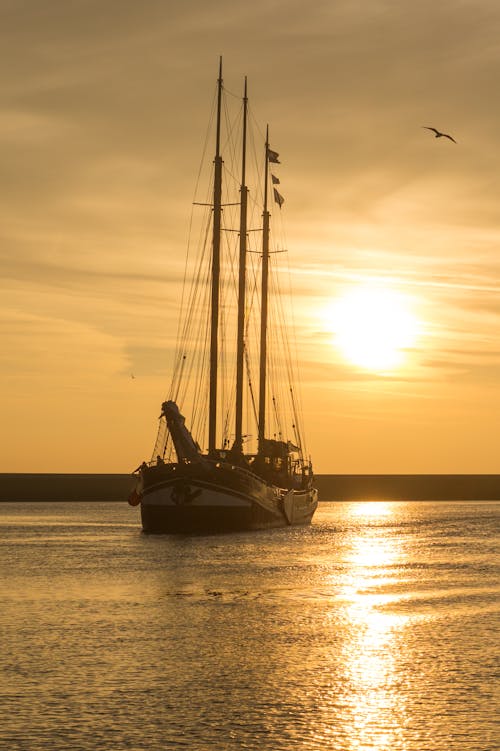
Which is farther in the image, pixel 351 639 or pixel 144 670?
pixel 351 639

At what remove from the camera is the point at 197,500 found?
3354 inches

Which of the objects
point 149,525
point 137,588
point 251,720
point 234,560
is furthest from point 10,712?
point 149,525

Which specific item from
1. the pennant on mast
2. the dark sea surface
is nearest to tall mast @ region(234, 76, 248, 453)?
the pennant on mast

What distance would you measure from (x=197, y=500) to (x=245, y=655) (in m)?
51.3

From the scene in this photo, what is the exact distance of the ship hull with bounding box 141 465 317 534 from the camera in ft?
278

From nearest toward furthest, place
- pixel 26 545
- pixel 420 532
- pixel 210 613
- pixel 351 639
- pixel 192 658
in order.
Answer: pixel 192 658 < pixel 351 639 < pixel 210 613 < pixel 26 545 < pixel 420 532

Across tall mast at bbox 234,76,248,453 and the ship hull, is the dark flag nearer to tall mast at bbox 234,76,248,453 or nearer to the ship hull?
tall mast at bbox 234,76,248,453

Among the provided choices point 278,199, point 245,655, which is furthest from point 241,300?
point 245,655

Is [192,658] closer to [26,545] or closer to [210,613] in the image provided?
[210,613]

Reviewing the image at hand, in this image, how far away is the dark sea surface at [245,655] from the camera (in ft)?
79.2

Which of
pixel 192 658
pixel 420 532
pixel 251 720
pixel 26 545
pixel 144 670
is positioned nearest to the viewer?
pixel 251 720

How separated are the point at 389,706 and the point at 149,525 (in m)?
63.4

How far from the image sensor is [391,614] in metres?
45.0

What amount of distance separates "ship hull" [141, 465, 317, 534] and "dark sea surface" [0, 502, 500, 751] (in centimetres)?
1480
